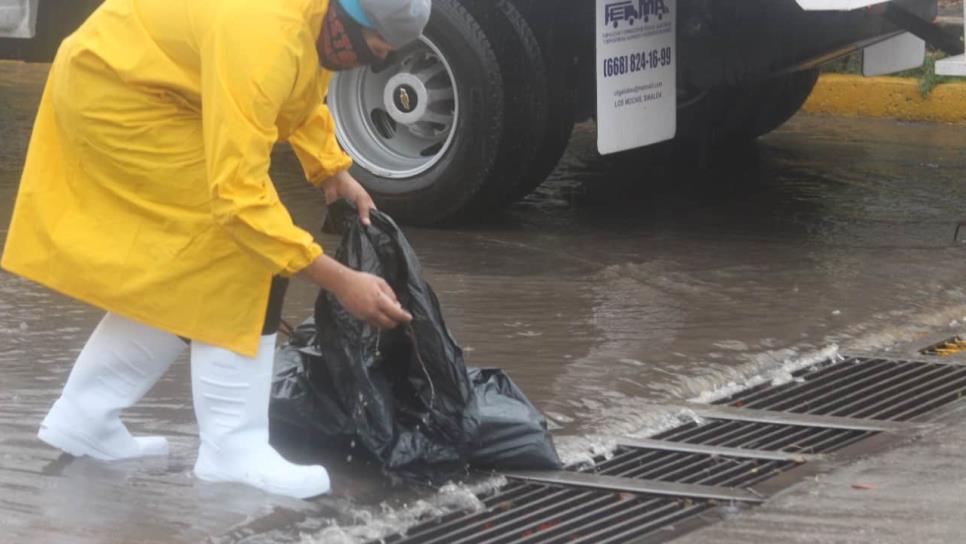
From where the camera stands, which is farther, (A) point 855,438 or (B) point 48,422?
(A) point 855,438

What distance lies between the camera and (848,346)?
5.14 metres

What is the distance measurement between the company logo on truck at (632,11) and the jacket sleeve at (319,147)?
88.7 inches

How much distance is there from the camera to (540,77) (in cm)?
628

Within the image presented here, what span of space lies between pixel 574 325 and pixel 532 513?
1.61m

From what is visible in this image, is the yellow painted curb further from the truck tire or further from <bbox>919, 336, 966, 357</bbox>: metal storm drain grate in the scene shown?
<bbox>919, 336, 966, 357</bbox>: metal storm drain grate

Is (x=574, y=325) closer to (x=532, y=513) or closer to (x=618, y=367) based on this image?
(x=618, y=367)

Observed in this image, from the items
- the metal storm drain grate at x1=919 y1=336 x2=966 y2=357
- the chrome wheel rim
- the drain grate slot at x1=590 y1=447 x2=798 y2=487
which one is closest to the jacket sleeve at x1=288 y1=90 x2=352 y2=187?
the drain grate slot at x1=590 y1=447 x2=798 y2=487

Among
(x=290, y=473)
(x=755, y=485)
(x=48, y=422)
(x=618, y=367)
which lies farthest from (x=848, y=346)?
(x=48, y=422)

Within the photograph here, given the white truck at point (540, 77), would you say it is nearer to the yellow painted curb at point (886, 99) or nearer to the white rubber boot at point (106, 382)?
the white rubber boot at point (106, 382)

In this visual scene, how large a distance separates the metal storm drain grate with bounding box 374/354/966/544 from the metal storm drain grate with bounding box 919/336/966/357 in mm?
141

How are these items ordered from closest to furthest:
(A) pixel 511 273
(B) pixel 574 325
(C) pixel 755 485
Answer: (C) pixel 755 485
(B) pixel 574 325
(A) pixel 511 273

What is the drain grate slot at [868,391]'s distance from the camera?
4586 millimetres

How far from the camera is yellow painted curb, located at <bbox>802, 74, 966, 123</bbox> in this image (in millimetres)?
9414

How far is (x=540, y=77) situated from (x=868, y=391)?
2.06 m
